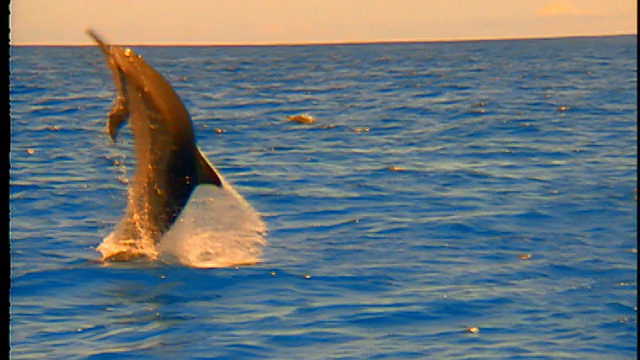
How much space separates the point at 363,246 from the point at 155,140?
147 inches

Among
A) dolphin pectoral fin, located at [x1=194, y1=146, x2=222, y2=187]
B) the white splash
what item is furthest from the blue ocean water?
dolphin pectoral fin, located at [x1=194, y1=146, x2=222, y2=187]

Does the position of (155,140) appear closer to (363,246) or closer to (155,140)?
(155,140)

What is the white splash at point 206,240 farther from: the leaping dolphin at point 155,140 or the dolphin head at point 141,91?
the dolphin head at point 141,91

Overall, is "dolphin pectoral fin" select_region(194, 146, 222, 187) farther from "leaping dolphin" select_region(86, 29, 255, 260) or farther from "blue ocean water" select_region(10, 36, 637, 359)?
"blue ocean water" select_region(10, 36, 637, 359)

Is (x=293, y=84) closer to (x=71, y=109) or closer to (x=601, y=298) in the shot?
(x=71, y=109)

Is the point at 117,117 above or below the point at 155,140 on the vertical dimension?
above

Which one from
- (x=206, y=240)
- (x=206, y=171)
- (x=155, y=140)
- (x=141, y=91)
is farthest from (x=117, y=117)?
(x=206, y=240)

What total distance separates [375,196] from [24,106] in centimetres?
1871

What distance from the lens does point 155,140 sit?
10930 millimetres

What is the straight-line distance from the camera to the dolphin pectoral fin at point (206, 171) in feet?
34.8

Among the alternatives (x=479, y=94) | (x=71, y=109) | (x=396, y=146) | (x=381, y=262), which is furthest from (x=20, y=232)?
(x=479, y=94)

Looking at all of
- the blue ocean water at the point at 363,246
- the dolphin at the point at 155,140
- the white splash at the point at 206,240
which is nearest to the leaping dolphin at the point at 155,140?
the dolphin at the point at 155,140

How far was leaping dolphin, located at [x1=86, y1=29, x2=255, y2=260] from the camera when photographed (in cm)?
1027

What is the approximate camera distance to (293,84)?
45.7 m
